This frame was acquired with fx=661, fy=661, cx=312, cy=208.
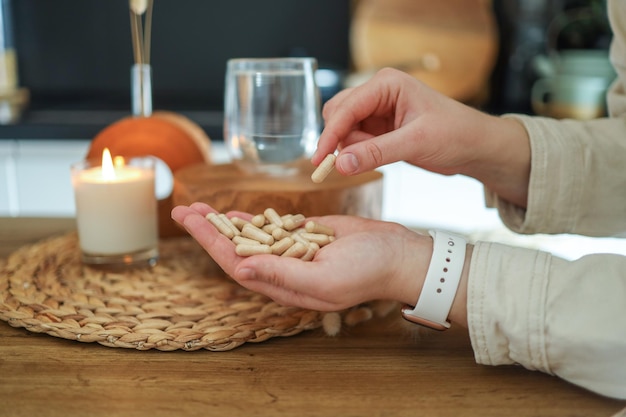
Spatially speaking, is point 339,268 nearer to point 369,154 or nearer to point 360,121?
point 369,154

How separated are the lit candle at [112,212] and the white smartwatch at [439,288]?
433 mm

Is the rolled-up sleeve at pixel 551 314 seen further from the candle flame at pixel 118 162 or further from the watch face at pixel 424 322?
the candle flame at pixel 118 162

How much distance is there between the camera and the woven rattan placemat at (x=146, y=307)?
0.72 m

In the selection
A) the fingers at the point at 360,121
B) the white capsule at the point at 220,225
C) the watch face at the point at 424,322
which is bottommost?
the watch face at the point at 424,322

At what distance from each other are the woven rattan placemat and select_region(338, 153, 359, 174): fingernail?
0.57 feet

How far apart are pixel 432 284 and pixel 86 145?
60.1 inches

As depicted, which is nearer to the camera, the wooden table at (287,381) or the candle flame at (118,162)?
the wooden table at (287,381)

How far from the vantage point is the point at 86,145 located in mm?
1965

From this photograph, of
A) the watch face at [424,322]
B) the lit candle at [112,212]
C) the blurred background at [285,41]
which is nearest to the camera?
the watch face at [424,322]

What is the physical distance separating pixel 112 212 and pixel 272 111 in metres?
0.28

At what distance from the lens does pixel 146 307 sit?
0.80 meters

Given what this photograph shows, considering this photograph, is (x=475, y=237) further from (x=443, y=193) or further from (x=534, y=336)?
(x=443, y=193)

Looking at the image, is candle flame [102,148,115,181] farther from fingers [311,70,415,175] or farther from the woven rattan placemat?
fingers [311,70,415,175]

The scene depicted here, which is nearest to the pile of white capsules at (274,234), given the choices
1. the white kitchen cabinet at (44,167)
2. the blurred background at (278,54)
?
the blurred background at (278,54)
